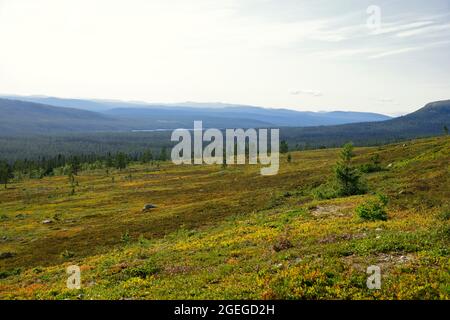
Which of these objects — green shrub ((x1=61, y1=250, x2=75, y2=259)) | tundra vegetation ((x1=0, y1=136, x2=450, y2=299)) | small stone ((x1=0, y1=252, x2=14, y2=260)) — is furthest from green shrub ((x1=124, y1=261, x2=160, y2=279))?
small stone ((x1=0, y1=252, x2=14, y2=260))

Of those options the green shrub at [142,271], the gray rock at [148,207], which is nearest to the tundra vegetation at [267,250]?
the green shrub at [142,271]

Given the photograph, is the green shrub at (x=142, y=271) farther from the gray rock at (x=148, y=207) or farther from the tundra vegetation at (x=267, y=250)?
the gray rock at (x=148, y=207)

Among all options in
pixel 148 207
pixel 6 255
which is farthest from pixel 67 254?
pixel 148 207

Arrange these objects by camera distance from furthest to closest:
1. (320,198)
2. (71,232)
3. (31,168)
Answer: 1. (31,168)
2. (71,232)
3. (320,198)

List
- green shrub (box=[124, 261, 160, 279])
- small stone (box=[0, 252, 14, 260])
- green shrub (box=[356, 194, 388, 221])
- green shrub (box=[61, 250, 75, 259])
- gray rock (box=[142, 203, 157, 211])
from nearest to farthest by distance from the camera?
green shrub (box=[124, 261, 160, 279]) < green shrub (box=[356, 194, 388, 221]) < green shrub (box=[61, 250, 75, 259]) < small stone (box=[0, 252, 14, 260]) < gray rock (box=[142, 203, 157, 211])

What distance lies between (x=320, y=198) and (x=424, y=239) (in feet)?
93.8

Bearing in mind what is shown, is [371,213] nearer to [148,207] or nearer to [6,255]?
[6,255]

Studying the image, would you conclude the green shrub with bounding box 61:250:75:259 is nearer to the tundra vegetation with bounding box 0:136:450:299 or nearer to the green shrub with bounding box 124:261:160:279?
the tundra vegetation with bounding box 0:136:450:299

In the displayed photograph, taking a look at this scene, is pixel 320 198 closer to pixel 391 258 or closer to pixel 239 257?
pixel 239 257

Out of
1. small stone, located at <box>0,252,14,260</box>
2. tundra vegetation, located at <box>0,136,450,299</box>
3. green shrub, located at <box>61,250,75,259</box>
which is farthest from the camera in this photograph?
small stone, located at <box>0,252,14,260</box>
